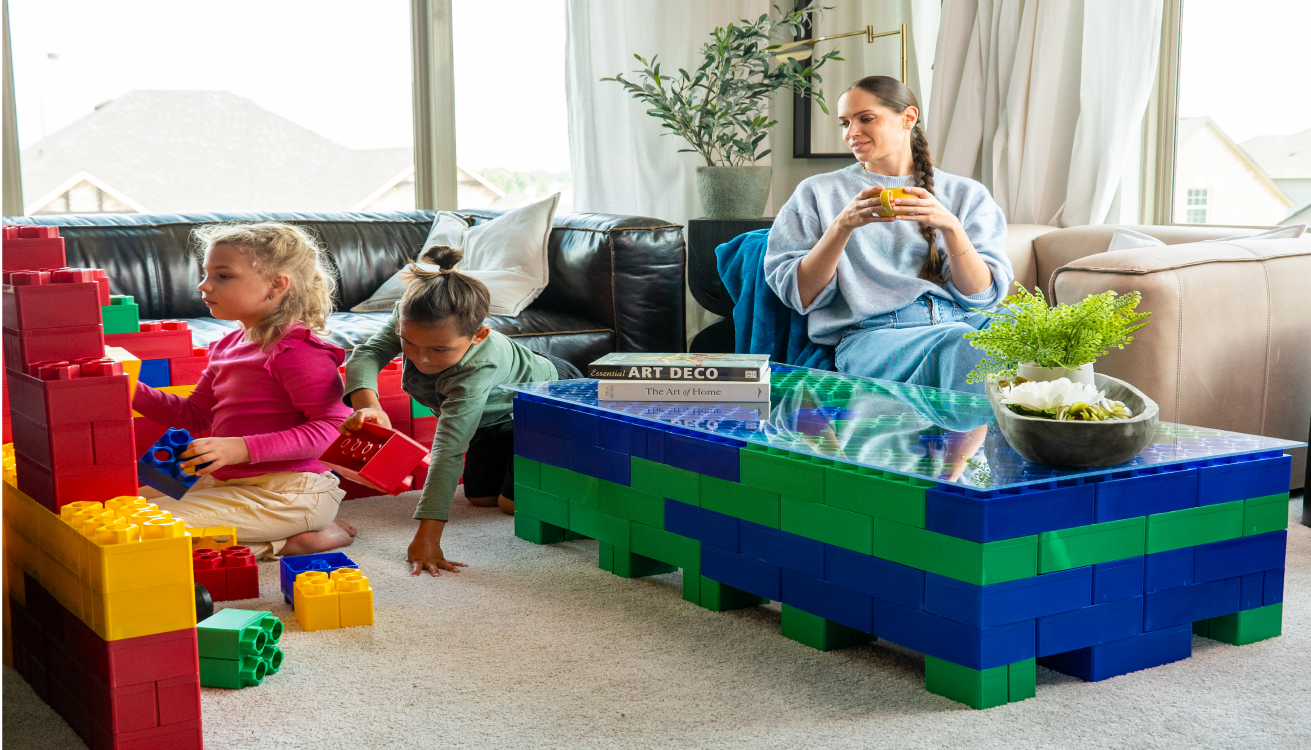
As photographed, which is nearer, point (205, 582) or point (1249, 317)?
point (205, 582)

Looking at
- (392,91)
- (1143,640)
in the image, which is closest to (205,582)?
(1143,640)

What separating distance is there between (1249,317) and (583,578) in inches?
57.2

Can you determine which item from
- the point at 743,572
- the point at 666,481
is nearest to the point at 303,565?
the point at 666,481

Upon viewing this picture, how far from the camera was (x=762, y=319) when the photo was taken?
2674 mm

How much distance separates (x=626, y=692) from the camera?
56.1 inches

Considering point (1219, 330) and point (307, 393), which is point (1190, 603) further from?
point (307, 393)

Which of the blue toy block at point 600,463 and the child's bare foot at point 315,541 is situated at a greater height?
the blue toy block at point 600,463

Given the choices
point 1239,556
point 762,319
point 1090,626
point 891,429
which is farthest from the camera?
point 762,319

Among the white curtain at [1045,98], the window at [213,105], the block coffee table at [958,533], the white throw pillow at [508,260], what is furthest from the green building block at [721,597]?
the window at [213,105]

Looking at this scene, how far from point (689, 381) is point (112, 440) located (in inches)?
35.4

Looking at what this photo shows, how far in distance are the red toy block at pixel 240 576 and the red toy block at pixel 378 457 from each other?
0.23 meters

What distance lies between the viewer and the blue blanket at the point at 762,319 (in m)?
2.63

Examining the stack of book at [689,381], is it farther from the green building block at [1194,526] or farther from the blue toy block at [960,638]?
the green building block at [1194,526]

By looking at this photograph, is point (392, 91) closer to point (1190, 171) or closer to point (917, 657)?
point (1190, 171)
